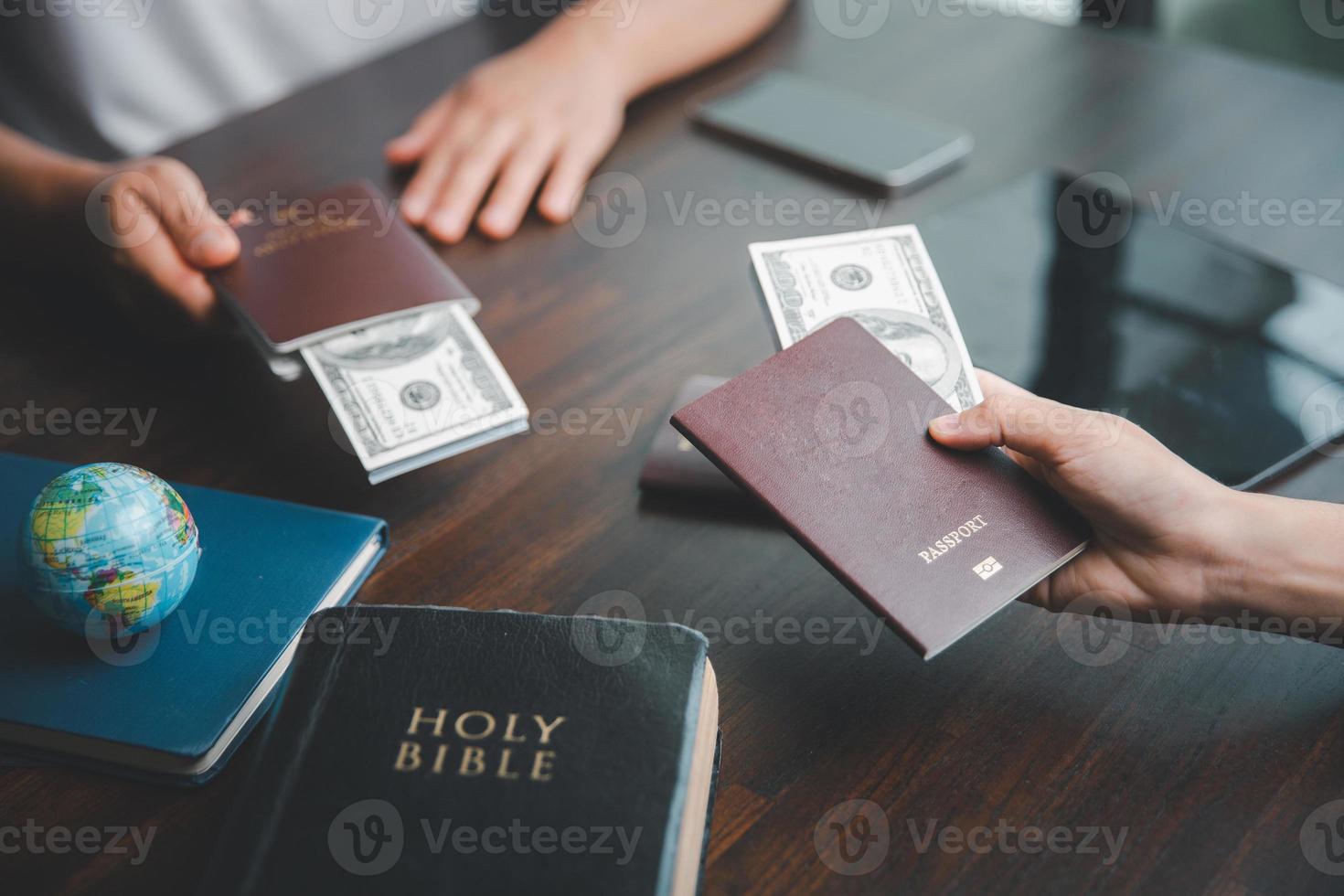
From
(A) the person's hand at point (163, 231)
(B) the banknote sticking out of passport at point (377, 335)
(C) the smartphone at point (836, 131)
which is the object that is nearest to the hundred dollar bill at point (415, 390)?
(B) the banknote sticking out of passport at point (377, 335)

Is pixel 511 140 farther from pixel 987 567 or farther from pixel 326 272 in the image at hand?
pixel 987 567

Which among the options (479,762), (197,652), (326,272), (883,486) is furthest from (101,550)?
(883,486)

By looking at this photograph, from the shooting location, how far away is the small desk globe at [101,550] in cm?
74

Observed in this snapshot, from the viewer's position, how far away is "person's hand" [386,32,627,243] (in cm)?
135

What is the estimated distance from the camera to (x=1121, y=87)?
1553 millimetres

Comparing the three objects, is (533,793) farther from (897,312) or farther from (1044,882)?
(897,312)

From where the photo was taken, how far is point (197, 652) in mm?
791

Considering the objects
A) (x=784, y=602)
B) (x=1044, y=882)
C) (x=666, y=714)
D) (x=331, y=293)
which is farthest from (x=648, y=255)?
(x=1044, y=882)

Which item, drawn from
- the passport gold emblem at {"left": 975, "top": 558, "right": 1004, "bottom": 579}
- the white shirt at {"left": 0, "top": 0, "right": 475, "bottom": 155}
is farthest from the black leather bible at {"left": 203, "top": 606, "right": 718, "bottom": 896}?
the white shirt at {"left": 0, "top": 0, "right": 475, "bottom": 155}

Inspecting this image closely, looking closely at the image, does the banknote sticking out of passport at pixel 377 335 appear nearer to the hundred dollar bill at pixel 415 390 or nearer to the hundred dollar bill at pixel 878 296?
the hundred dollar bill at pixel 415 390

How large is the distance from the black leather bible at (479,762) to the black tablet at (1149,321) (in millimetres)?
528

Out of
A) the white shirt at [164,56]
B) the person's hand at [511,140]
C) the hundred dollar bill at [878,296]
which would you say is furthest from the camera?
the white shirt at [164,56]

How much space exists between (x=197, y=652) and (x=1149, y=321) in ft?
3.10

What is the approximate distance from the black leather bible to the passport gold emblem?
20 centimetres
